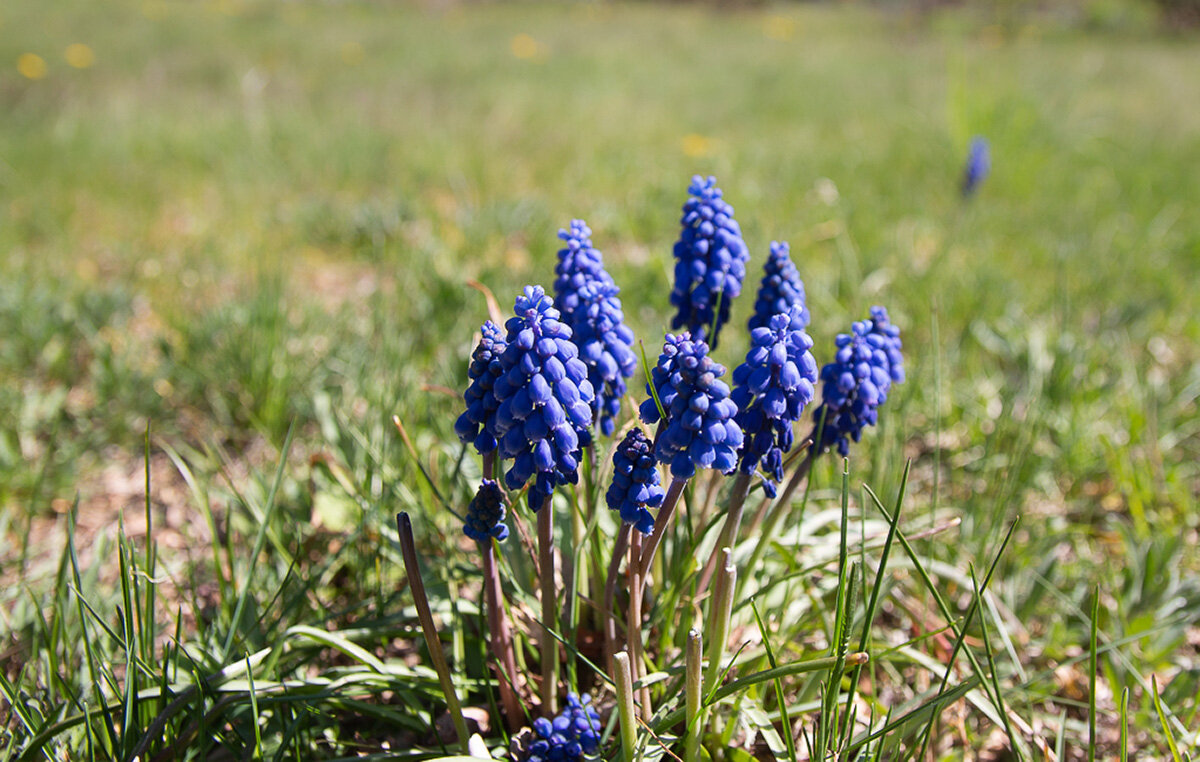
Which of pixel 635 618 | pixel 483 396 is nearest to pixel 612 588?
pixel 635 618

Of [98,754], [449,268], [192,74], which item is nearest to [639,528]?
[98,754]

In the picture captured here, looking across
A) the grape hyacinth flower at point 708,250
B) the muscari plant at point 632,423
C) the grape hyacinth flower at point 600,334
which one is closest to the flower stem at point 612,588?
the muscari plant at point 632,423

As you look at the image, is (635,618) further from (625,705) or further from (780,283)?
(780,283)

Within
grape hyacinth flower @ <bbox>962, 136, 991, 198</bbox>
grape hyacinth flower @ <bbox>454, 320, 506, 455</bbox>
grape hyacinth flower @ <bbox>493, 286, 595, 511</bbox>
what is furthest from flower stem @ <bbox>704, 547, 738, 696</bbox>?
grape hyacinth flower @ <bbox>962, 136, 991, 198</bbox>

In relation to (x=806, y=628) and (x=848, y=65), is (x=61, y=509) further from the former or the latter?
(x=848, y=65)

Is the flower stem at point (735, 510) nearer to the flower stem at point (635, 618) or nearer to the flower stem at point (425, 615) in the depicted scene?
the flower stem at point (635, 618)

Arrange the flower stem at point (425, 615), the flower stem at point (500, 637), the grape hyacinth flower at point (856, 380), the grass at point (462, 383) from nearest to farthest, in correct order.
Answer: the flower stem at point (425, 615) < the flower stem at point (500, 637) < the grape hyacinth flower at point (856, 380) < the grass at point (462, 383)

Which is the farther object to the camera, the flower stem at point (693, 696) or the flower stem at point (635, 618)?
the flower stem at point (635, 618)
